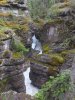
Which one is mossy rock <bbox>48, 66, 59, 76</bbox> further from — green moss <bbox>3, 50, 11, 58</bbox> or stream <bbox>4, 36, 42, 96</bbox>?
green moss <bbox>3, 50, 11, 58</bbox>

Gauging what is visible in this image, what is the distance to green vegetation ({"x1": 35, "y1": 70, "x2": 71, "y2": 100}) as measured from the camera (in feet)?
33.3

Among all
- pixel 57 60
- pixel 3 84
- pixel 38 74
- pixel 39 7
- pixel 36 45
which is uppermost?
pixel 3 84

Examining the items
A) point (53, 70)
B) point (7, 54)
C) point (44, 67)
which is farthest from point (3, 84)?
point (53, 70)

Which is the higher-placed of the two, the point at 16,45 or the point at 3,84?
the point at 16,45

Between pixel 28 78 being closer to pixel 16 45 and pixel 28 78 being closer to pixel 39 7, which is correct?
pixel 16 45

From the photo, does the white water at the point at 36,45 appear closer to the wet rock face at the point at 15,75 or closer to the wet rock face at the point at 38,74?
the wet rock face at the point at 38,74

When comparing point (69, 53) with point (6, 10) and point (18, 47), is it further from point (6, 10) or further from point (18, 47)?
point (6, 10)

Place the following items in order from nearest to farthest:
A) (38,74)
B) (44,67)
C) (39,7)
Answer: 1. (44,67)
2. (38,74)
3. (39,7)

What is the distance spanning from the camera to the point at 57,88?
33.7 ft

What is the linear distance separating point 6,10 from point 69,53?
30.6ft

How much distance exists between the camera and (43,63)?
20859mm

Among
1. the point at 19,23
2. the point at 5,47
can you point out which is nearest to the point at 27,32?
the point at 19,23

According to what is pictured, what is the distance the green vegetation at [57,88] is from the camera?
399 inches

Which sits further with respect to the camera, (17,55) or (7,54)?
(17,55)
